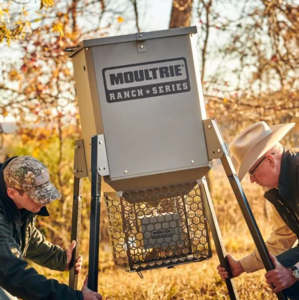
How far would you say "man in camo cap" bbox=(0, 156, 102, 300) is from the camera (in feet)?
10.4

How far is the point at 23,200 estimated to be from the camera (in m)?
3.41

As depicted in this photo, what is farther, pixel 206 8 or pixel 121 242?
pixel 206 8

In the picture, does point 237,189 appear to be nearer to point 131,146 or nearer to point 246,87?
point 131,146

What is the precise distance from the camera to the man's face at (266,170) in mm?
3691

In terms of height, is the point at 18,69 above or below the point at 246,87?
above

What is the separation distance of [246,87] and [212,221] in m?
→ 4.23

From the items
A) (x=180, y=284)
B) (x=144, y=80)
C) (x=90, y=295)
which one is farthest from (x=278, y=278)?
(x=180, y=284)

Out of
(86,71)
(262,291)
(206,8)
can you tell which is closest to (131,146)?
(86,71)

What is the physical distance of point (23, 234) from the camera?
3662mm

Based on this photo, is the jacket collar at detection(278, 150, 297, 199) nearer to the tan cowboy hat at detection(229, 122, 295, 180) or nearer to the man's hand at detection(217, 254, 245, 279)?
the tan cowboy hat at detection(229, 122, 295, 180)

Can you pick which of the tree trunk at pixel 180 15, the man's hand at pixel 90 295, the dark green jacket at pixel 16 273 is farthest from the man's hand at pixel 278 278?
the tree trunk at pixel 180 15

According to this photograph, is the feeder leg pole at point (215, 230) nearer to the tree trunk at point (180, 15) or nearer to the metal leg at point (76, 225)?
the metal leg at point (76, 225)

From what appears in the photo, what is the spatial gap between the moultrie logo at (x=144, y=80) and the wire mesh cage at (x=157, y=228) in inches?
20.1

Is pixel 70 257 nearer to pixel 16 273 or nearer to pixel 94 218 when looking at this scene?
pixel 94 218
